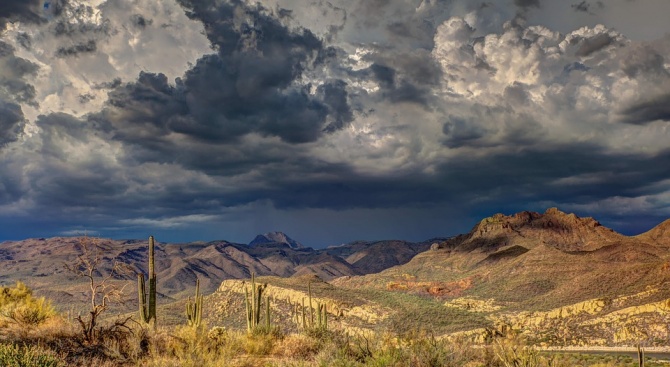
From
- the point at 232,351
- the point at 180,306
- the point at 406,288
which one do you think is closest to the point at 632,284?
the point at 406,288

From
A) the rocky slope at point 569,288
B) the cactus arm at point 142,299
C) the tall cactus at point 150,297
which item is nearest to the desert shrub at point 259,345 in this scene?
the cactus arm at point 142,299

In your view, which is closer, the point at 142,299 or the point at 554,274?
the point at 142,299

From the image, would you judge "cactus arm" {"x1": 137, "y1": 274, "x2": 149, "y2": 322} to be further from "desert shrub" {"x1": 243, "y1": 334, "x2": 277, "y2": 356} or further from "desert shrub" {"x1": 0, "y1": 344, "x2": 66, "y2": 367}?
"desert shrub" {"x1": 0, "y1": 344, "x2": 66, "y2": 367}

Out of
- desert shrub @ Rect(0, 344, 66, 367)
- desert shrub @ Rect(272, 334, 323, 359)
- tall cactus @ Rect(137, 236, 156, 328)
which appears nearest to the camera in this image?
desert shrub @ Rect(0, 344, 66, 367)

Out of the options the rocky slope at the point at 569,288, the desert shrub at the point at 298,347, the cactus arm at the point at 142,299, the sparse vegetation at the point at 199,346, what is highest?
the cactus arm at the point at 142,299

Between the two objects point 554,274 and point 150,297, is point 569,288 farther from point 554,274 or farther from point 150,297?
point 150,297

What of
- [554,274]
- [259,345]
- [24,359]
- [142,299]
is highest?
[142,299]

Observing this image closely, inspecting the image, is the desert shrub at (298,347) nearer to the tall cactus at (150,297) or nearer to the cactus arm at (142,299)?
the cactus arm at (142,299)

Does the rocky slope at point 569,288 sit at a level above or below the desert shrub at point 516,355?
below

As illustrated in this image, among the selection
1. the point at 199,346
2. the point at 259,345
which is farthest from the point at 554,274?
the point at 199,346

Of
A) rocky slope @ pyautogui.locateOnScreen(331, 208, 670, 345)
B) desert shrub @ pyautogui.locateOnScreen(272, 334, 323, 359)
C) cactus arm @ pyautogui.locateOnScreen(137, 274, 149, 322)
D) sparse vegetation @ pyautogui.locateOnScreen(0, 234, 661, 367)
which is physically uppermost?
cactus arm @ pyautogui.locateOnScreen(137, 274, 149, 322)

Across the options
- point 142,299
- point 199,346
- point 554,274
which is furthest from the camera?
point 554,274

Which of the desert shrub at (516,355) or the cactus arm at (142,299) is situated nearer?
the desert shrub at (516,355)

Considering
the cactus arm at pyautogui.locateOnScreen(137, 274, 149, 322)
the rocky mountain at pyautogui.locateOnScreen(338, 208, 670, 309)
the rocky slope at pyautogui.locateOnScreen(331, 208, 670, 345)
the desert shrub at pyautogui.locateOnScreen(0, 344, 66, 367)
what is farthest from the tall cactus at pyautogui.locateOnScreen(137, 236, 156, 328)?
the rocky mountain at pyautogui.locateOnScreen(338, 208, 670, 309)
